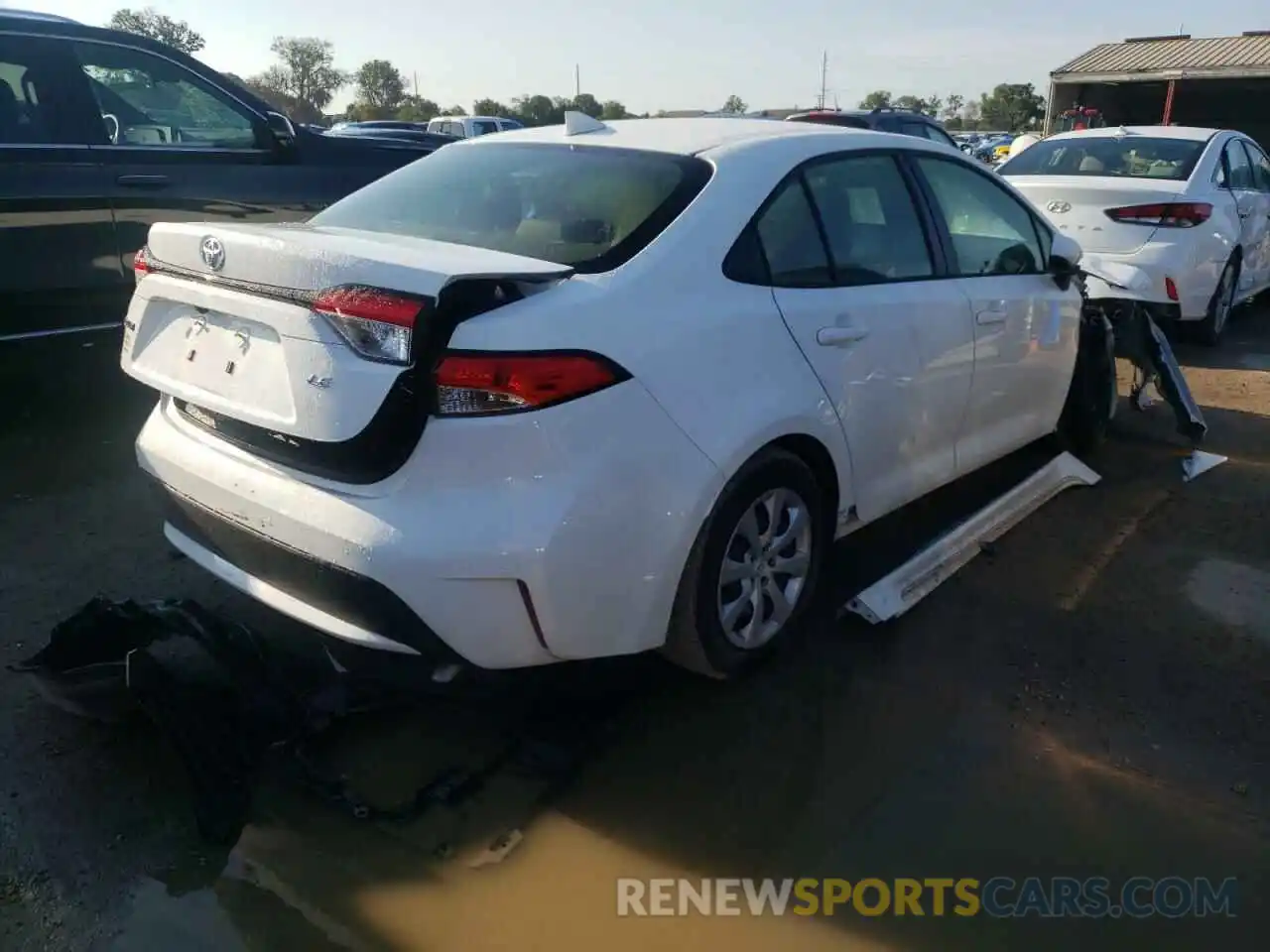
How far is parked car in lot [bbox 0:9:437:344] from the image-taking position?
464 centimetres

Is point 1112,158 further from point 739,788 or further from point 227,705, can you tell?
point 227,705

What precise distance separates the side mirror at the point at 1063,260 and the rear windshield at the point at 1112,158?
148 inches

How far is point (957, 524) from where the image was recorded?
412 cm

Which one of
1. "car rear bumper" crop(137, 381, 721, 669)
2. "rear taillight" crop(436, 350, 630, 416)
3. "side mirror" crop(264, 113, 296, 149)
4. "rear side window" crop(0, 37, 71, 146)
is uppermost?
"rear side window" crop(0, 37, 71, 146)

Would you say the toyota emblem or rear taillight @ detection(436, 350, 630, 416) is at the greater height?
the toyota emblem

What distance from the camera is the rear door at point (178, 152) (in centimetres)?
491

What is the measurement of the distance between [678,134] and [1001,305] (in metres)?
1.50

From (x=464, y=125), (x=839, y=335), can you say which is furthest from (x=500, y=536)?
(x=464, y=125)

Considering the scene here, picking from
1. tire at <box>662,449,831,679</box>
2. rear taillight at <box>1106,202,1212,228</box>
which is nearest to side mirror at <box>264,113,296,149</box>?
tire at <box>662,449,831,679</box>

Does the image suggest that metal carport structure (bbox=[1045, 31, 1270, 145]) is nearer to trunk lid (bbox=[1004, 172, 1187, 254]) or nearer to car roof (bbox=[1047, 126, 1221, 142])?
car roof (bbox=[1047, 126, 1221, 142])

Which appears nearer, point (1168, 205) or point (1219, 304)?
point (1168, 205)

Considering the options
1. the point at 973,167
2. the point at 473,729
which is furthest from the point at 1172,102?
the point at 473,729

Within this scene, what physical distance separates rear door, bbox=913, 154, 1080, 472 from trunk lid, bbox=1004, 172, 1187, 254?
2.90 metres

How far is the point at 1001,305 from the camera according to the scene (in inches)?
157
